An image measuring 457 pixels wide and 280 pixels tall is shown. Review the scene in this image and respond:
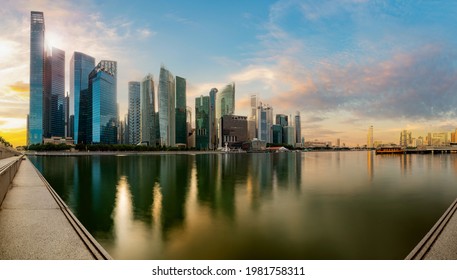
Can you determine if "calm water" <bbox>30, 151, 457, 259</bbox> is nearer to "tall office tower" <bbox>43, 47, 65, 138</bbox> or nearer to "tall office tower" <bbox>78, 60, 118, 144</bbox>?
"tall office tower" <bbox>43, 47, 65, 138</bbox>

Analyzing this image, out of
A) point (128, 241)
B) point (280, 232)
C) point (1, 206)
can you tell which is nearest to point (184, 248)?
point (128, 241)

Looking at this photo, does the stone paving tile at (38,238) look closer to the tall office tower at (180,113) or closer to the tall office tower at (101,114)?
the tall office tower at (101,114)

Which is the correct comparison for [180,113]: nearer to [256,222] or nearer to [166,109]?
[166,109]

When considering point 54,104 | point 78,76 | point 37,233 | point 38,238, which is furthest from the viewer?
point 78,76

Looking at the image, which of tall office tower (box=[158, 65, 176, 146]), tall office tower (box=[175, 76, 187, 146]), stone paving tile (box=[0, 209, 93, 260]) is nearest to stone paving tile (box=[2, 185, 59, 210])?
stone paving tile (box=[0, 209, 93, 260])

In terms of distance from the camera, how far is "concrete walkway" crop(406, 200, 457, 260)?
7.27m

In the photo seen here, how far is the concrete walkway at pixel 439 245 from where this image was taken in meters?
7.27

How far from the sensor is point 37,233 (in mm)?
Result: 8906

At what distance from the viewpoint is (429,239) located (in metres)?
8.52

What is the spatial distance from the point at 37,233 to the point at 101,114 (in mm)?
145922

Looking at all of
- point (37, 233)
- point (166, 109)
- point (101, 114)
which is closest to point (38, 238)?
point (37, 233)

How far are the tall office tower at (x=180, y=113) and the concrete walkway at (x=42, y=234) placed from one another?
154 meters

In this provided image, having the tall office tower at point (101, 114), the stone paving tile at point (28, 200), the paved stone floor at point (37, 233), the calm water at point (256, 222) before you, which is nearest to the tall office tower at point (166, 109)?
the tall office tower at point (101, 114)

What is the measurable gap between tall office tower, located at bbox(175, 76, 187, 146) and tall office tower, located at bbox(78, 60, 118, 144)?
35.0 meters
